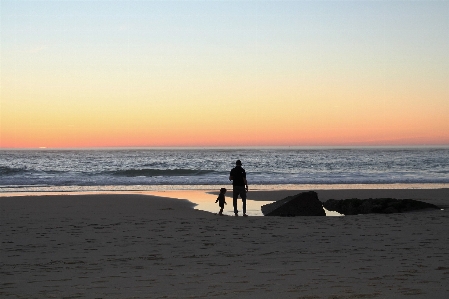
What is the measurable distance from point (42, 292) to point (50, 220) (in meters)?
7.41

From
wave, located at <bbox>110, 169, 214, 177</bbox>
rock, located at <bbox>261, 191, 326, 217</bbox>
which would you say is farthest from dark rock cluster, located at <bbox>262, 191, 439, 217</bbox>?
wave, located at <bbox>110, 169, 214, 177</bbox>

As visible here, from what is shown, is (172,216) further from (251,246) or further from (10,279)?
(10,279)

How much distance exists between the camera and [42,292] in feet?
20.8

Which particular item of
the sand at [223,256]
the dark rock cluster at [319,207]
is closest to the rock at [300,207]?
the dark rock cluster at [319,207]

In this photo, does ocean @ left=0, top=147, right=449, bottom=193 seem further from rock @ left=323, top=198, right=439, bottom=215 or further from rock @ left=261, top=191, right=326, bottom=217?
rock @ left=261, top=191, right=326, bottom=217

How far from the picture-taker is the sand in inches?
252

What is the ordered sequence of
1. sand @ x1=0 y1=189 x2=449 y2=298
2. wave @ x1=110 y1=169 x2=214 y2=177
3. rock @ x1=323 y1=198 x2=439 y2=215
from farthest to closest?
wave @ x1=110 y1=169 x2=214 y2=177 → rock @ x1=323 y1=198 x2=439 y2=215 → sand @ x1=0 y1=189 x2=449 y2=298

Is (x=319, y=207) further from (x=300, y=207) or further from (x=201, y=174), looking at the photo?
(x=201, y=174)

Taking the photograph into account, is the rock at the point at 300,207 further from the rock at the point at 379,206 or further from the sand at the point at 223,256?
the rock at the point at 379,206

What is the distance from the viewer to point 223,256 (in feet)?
28.1

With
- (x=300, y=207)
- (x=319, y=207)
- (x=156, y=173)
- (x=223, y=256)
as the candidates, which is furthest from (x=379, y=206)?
(x=156, y=173)

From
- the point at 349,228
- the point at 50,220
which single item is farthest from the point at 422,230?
the point at 50,220

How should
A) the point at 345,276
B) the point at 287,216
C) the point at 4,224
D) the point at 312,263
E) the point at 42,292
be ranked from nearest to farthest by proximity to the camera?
the point at 42,292 → the point at 345,276 → the point at 312,263 → the point at 4,224 → the point at 287,216

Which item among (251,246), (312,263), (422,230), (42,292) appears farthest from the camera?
(422,230)
